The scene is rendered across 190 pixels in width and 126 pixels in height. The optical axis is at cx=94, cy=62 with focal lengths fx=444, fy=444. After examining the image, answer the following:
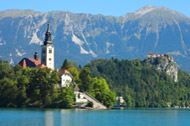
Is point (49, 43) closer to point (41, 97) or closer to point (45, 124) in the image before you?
point (41, 97)

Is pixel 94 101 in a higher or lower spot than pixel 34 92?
lower

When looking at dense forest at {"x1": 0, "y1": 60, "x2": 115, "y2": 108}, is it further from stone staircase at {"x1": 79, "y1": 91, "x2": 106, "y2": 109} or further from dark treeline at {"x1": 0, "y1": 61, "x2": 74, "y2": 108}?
stone staircase at {"x1": 79, "y1": 91, "x2": 106, "y2": 109}

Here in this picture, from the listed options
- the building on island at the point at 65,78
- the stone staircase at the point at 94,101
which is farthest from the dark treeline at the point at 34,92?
the building on island at the point at 65,78

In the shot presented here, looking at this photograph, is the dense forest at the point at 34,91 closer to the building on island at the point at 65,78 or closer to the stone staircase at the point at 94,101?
the stone staircase at the point at 94,101

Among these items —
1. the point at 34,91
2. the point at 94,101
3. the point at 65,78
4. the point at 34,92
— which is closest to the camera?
the point at 34,92

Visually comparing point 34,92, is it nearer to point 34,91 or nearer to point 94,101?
point 34,91

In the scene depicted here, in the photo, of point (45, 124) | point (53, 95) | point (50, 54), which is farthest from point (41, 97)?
point (45, 124)

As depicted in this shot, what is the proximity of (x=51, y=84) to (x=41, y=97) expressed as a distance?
16.3ft

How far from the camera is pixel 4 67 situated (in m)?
144

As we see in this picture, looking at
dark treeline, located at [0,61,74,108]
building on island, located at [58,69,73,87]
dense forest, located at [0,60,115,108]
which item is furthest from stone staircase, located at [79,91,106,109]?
dark treeline, located at [0,61,74,108]

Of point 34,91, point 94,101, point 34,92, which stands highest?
point 34,91

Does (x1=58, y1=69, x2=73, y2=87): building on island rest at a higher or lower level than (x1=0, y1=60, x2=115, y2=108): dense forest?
higher

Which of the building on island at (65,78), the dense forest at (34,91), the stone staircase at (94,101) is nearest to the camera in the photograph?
the dense forest at (34,91)

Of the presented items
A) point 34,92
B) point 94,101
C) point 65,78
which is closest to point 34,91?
point 34,92
